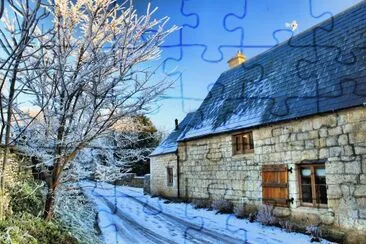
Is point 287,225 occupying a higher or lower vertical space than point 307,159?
lower

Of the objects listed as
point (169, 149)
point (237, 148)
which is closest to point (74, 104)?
Answer: point (237, 148)

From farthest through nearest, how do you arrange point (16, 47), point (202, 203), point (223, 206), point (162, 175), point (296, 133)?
point (162, 175) < point (202, 203) < point (223, 206) < point (296, 133) < point (16, 47)

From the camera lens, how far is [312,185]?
28.0 ft

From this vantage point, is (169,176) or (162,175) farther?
(162,175)

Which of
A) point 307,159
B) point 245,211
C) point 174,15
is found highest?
point 174,15

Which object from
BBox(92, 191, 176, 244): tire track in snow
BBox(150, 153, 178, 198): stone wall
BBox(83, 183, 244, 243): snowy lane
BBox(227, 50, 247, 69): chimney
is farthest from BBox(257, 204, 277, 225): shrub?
BBox(227, 50, 247, 69): chimney

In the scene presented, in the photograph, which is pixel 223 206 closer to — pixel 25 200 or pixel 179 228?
pixel 179 228

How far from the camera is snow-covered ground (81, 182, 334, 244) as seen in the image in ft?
24.7

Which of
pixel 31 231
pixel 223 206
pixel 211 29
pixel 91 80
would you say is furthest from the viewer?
pixel 223 206

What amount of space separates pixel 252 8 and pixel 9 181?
14.7 feet

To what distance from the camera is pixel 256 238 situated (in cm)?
778

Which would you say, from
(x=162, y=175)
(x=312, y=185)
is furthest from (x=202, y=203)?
(x=162, y=175)

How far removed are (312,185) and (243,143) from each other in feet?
9.99

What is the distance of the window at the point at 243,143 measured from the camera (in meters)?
10.9
